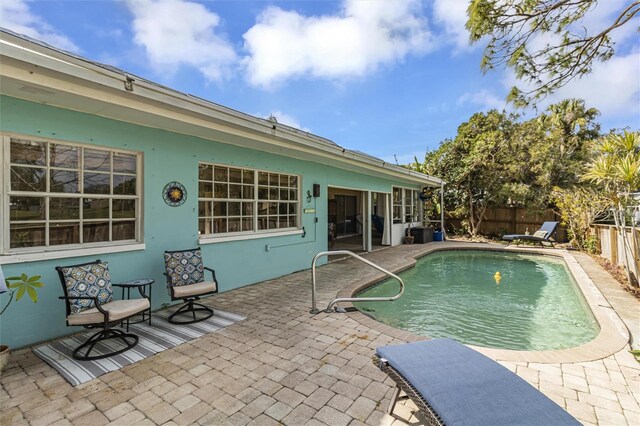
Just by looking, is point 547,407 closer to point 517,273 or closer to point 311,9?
point 517,273

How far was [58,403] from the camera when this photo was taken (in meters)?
2.51

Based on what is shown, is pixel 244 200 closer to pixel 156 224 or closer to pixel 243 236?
pixel 243 236

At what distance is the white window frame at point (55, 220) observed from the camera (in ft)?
11.3

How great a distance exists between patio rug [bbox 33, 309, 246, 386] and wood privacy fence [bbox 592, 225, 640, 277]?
24.8 ft

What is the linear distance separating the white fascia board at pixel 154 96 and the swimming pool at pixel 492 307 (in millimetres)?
3570

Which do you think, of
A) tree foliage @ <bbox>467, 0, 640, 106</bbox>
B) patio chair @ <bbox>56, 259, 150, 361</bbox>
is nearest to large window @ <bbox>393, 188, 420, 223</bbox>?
tree foliage @ <bbox>467, 0, 640, 106</bbox>

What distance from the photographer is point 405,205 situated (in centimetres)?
1443

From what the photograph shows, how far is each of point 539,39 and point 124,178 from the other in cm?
688

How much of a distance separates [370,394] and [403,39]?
872 centimetres

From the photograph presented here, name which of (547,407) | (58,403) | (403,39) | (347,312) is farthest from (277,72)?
(547,407)

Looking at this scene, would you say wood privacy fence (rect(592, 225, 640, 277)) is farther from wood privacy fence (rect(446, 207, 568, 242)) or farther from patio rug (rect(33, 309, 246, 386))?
patio rug (rect(33, 309, 246, 386))

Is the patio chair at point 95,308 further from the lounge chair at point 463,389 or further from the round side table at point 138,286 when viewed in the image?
the lounge chair at point 463,389

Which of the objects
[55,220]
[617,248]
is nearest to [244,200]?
[55,220]

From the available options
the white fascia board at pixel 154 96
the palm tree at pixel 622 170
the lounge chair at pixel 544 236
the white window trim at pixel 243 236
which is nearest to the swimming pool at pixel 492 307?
the palm tree at pixel 622 170
